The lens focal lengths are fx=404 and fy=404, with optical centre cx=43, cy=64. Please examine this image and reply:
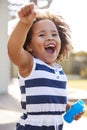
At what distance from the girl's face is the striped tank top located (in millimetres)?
52

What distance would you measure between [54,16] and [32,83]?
0.50 metres

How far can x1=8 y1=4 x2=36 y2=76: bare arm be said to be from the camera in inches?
76.4

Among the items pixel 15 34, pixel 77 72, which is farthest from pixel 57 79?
pixel 77 72

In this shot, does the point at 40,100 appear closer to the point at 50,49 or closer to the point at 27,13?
the point at 50,49

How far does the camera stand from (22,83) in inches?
89.0

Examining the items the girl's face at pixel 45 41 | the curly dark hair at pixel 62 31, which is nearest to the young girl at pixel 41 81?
the girl's face at pixel 45 41

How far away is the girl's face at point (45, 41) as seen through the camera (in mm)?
2270

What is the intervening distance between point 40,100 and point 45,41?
1.08 feet

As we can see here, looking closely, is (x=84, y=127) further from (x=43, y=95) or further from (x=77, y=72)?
(x=77, y=72)

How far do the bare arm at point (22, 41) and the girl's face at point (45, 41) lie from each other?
0.09m

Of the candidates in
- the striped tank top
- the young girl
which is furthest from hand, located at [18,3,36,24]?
the striped tank top

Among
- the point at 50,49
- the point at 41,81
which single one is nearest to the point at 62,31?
the point at 50,49

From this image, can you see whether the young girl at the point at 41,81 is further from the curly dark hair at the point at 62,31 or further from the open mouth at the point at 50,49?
the curly dark hair at the point at 62,31

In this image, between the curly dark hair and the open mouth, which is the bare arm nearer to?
the open mouth
